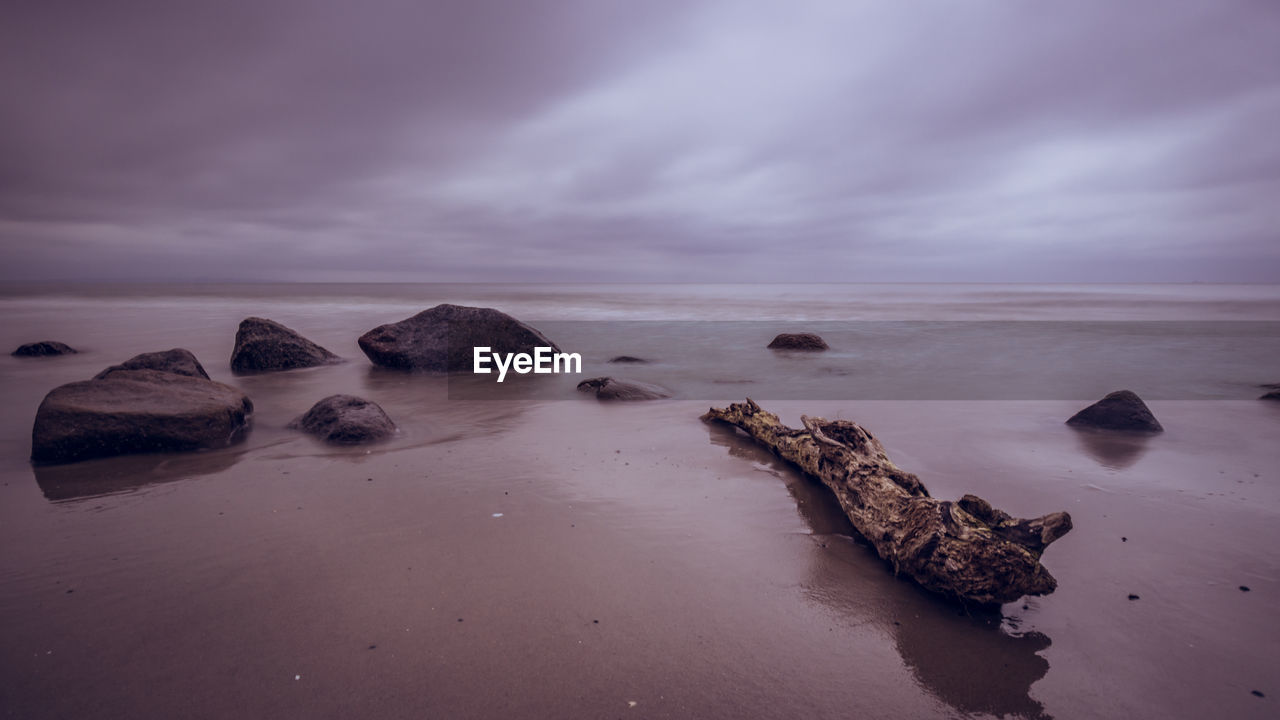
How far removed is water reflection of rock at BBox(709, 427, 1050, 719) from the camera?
7.07ft

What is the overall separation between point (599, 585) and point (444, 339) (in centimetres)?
803

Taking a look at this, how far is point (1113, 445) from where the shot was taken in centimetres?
542

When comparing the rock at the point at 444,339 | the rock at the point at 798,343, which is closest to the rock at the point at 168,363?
the rock at the point at 444,339

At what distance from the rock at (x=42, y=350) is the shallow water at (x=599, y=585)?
29.3ft

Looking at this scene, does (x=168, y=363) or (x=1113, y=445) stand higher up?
(x=168, y=363)

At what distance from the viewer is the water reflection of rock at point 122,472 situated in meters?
4.00

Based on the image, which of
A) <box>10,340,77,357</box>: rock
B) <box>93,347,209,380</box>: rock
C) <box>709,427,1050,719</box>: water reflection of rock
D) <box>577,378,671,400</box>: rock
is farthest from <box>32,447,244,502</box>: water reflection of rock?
<box>10,340,77,357</box>: rock

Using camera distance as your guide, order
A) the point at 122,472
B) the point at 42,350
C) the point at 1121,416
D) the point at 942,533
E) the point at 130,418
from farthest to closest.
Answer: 1. the point at 42,350
2. the point at 1121,416
3. the point at 130,418
4. the point at 122,472
5. the point at 942,533

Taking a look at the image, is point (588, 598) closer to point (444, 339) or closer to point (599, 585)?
point (599, 585)

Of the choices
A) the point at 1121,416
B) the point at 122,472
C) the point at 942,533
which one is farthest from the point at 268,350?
the point at 1121,416

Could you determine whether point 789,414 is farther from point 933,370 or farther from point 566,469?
point 933,370

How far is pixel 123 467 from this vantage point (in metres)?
4.45

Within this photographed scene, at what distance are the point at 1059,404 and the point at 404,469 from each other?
823 centimetres

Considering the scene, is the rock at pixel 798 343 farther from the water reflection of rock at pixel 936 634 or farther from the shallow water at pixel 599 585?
the water reflection of rock at pixel 936 634
